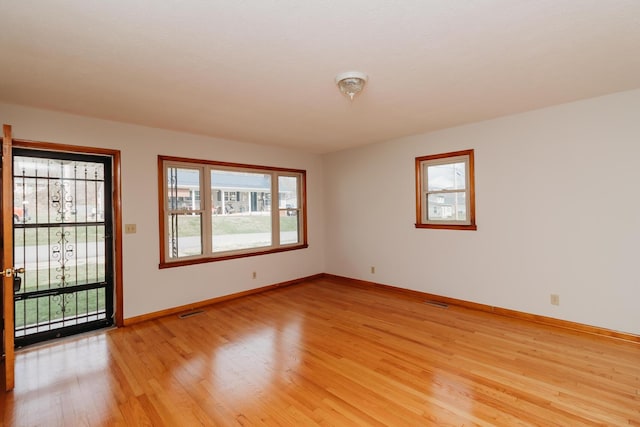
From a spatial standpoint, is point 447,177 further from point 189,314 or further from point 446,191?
point 189,314

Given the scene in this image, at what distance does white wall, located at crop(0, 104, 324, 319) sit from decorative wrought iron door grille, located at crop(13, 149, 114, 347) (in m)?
0.23

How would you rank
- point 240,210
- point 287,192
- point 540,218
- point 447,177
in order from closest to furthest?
point 540,218
point 447,177
point 240,210
point 287,192

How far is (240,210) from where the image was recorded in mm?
5035

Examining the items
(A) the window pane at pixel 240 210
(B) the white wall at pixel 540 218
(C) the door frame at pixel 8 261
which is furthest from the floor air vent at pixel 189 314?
(B) the white wall at pixel 540 218

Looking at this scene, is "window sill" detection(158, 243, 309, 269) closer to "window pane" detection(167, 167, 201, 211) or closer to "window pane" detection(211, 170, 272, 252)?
"window pane" detection(211, 170, 272, 252)

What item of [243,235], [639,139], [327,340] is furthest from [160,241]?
[639,139]

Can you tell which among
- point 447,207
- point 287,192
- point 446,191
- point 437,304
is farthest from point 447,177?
point 287,192

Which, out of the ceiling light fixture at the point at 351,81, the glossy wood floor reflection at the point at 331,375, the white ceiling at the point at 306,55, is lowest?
the glossy wood floor reflection at the point at 331,375

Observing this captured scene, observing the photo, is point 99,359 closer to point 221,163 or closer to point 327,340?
point 327,340

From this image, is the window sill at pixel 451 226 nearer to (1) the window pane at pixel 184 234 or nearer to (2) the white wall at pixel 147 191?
(2) the white wall at pixel 147 191

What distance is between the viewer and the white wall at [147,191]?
3.35 metres

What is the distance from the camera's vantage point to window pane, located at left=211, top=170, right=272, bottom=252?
4750 mm

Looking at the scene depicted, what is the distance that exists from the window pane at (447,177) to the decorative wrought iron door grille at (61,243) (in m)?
4.38

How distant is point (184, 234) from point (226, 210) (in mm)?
734
